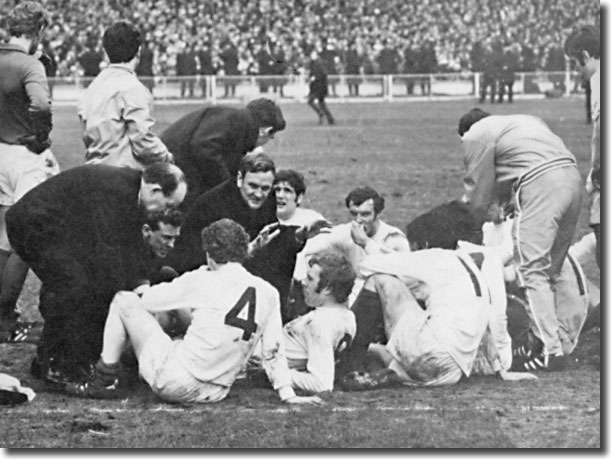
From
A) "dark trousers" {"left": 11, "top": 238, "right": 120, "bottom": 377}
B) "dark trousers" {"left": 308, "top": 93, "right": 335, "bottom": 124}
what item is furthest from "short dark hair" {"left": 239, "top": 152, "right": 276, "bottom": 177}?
"dark trousers" {"left": 308, "top": 93, "right": 335, "bottom": 124}

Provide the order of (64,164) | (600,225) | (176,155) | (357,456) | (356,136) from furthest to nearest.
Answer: (356,136)
(64,164)
(176,155)
(600,225)
(357,456)

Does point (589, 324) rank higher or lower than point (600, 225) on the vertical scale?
lower

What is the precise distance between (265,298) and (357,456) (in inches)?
29.8

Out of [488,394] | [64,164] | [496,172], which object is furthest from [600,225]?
[64,164]

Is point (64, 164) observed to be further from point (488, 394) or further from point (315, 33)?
point (488, 394)

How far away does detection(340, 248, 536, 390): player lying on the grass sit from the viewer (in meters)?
5.02

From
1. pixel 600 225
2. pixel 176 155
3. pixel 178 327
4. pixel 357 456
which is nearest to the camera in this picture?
pixel 357 456

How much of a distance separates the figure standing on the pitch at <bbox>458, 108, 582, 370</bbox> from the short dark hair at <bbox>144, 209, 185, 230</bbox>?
143cm

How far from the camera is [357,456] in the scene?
4.41 metres

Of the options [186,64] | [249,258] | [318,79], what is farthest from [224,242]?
[318,79]

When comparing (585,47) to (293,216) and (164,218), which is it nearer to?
(293,216)

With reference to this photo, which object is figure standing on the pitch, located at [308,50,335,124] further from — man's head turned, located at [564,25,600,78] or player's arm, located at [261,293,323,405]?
player's arm, located at [261,293,323,405]

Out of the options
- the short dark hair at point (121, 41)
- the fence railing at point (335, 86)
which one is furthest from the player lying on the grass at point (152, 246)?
the fence railing at point (335, 86)

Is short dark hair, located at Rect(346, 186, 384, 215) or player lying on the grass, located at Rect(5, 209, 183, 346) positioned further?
short dark hair, located at Rect(346, 186, 384, 215)
